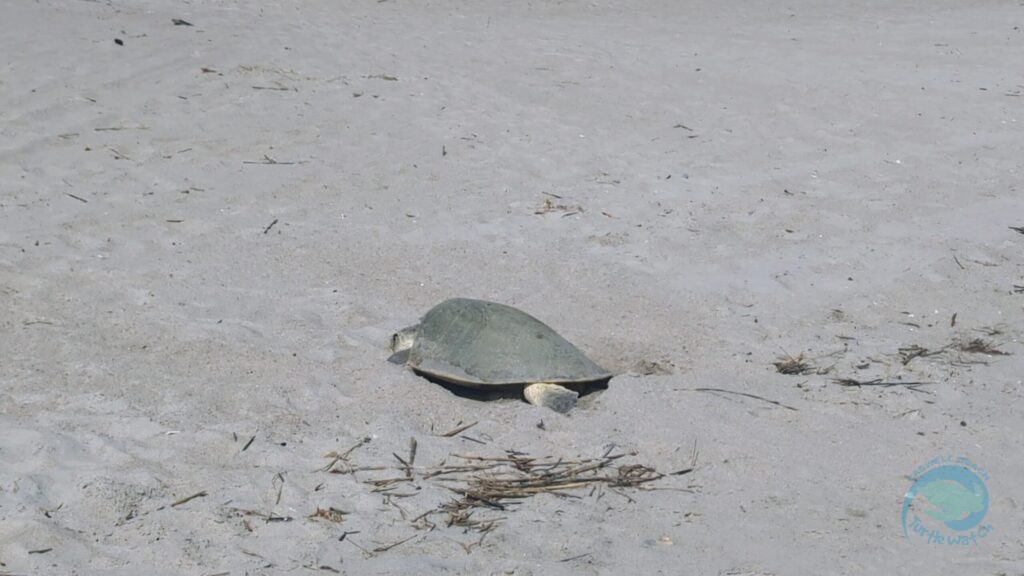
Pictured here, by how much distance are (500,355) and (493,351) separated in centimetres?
4

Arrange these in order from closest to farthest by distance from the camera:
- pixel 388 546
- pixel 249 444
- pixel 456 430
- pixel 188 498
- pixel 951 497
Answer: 1. pixel 388 546
2. pixel 188 498
3. pixel 951 497
4. pixel 249 444
5. pixel 456 430

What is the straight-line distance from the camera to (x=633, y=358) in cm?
485

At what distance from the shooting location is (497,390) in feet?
14.6

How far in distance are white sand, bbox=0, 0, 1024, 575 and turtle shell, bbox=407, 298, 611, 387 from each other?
121mm

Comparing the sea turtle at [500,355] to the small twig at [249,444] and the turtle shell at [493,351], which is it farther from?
the small twig at [249,444]

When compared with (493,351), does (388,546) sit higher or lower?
lower

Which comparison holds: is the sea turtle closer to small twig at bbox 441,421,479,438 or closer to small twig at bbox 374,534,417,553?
small twig at bbox 441,421,479,438

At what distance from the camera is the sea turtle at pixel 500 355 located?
432 centimetres

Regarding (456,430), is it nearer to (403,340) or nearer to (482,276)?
(403,340)

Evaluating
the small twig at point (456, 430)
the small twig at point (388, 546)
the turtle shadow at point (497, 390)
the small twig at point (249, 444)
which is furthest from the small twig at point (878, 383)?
the small twig at point (249, 444)

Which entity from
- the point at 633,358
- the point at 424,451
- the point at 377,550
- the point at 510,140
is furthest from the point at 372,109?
the point at 377,550

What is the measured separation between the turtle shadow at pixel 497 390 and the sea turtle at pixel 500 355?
0.03m

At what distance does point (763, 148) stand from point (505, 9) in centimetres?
577

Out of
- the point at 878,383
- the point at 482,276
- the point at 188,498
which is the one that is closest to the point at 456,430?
the point at 188,498
